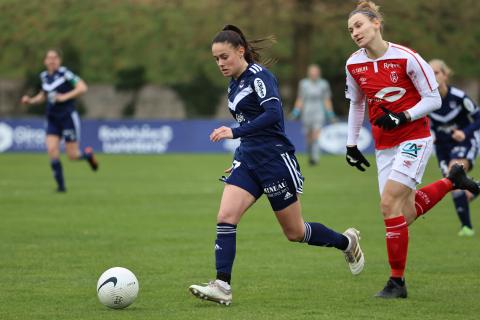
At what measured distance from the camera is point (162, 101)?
4022 cm

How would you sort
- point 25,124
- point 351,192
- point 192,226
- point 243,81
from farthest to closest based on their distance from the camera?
point 25,124 < point 351,192 < point 192,226 < point 243,81

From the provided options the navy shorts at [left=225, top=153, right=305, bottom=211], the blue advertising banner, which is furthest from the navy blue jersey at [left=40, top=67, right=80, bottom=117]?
the blue advertising banner

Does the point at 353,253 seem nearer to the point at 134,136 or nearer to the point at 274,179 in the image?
the point at 274,179

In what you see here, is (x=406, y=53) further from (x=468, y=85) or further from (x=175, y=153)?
(x=468, y=85)

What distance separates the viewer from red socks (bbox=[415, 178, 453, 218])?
8.25m

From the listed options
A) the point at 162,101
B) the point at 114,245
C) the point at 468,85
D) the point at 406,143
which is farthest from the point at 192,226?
the point at 468,85

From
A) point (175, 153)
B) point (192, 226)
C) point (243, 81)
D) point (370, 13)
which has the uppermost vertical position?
point (370, 13)

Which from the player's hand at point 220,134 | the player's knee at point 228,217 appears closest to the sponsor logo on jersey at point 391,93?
the player's hand at point 220,134

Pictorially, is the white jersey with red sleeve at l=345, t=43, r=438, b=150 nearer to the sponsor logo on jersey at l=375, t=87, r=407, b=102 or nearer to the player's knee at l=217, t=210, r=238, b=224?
the sponsor logo on jersey at l=375, t=87, r=407, b=102

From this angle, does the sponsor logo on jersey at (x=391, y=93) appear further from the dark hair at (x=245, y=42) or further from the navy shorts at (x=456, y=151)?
the navy shorts at (x=456, y=151)

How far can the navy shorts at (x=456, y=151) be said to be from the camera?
37.6 ft

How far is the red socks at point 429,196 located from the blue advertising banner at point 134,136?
2069cm

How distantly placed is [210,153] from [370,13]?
21.9 m

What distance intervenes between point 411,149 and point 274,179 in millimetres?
1113
